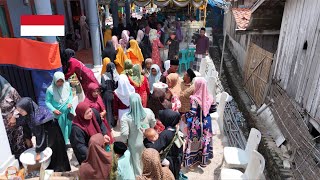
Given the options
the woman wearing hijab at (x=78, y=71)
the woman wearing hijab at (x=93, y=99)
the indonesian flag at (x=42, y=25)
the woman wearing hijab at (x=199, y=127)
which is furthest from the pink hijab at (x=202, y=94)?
the indonesian flag at (x=42, y=25)

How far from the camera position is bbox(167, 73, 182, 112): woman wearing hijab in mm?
4664

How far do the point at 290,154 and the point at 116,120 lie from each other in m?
3.60

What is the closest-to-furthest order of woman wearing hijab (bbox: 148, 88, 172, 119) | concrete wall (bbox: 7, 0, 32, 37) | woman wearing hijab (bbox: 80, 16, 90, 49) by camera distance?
woman wearing hijab (bbox: 148, 88, 172, 119) < concrete wall (bbox: 7, 0, 32, 37) < woman wearing hijab (bbox: 80, 16, 90, 49)

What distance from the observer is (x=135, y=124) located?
3.66 m

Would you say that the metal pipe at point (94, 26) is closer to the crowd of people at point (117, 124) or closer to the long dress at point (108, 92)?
the crowd of people at point (117, 124)

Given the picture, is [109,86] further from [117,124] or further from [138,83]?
[117,124]

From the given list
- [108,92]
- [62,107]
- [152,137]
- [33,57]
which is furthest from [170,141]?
[33,57]

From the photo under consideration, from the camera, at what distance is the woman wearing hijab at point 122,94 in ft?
15.8

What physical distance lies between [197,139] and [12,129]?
3.01 m

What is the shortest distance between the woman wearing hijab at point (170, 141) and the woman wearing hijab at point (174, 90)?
1.09 meters

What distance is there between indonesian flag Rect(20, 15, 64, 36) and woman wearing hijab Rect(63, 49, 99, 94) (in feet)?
2.81

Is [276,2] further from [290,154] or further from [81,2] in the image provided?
[81,2]

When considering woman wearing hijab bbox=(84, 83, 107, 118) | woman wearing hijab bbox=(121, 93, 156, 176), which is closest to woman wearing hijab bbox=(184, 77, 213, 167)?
woman wearing hijab bbox=(121, 93, 156, 176)

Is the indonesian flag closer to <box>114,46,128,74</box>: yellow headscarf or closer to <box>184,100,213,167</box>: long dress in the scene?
<box>114,46,128,74</box>: yellow headscarf
